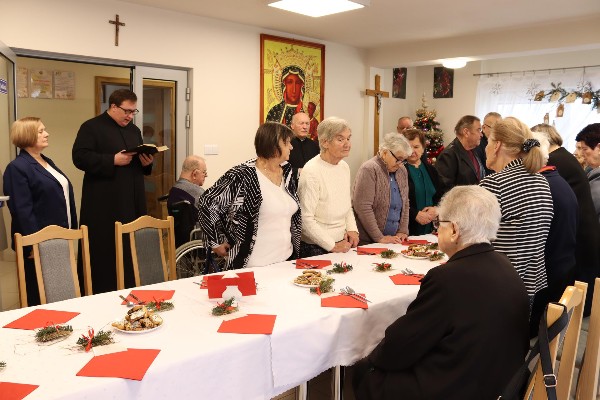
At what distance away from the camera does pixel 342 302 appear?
2150 mm

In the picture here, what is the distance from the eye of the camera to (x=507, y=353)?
1.64 m

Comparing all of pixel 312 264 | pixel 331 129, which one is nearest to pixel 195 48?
pixel 331 129

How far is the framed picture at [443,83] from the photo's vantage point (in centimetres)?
823

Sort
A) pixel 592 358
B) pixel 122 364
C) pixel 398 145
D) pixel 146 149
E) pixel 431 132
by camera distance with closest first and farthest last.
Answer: pixel 122 364 < pixel 592 358 < pixel 398 145 < pixel 146 149 < pixel 431 132

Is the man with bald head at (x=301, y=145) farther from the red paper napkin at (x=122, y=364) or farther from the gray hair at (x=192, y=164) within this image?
the red paper napkin at (x=122, y=364)

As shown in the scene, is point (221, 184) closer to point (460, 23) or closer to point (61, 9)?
point (61, 9)

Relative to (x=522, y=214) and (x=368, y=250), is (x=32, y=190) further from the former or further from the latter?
(x=522, y=214)

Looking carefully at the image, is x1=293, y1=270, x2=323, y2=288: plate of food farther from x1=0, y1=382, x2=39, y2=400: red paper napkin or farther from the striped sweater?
x1=0, y1=382, x2=39, y2=400: red paper napkin

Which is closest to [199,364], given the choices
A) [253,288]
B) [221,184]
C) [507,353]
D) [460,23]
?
[253,288]

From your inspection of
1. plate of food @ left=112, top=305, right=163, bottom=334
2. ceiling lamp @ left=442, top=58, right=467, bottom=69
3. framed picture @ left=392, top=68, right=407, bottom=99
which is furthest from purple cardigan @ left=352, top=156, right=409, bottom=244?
framed picture @ left=392, top=68, right=407, bottom=99

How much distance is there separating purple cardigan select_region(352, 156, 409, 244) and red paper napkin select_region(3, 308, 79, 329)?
1.97 meters

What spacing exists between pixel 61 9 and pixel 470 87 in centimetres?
583

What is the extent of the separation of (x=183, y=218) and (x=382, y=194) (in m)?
1.55

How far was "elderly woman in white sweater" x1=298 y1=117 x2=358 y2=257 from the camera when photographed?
307 centimetres
